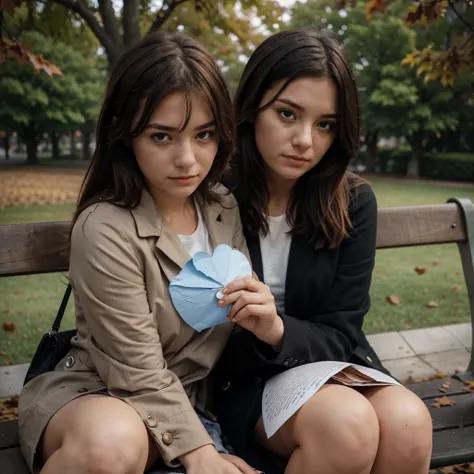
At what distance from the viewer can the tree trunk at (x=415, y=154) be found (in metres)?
23.9

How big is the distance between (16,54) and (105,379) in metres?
2.09

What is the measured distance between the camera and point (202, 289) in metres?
1.73

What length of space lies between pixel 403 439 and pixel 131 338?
2.61ft

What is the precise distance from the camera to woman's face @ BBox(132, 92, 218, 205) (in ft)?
5.53

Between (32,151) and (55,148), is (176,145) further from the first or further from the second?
(55,148)

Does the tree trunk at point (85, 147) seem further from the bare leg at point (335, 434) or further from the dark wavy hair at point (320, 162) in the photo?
the bare leg at point (335, 434)

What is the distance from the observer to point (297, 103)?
1919 mm

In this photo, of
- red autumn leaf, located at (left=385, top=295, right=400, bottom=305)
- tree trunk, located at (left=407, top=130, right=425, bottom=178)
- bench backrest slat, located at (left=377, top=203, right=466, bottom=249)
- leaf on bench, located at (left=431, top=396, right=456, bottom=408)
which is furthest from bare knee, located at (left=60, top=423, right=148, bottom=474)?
tree trunk, located at (left=407, top=130, right=425, bottom=178)

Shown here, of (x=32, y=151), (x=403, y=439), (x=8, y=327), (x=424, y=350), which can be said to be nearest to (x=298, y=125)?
(x=403, y=439)

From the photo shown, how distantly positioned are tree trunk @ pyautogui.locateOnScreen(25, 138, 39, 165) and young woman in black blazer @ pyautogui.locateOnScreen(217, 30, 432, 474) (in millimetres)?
21099

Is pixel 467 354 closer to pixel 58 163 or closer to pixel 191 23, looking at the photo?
pixel 191 23

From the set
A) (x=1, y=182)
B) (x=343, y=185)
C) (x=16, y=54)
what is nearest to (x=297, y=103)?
(x=343, y=185)

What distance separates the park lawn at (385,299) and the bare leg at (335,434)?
249 cm

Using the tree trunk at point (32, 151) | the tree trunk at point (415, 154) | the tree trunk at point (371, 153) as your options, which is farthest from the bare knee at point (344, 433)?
the tree trunk at point (371, 153)
